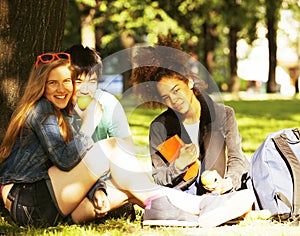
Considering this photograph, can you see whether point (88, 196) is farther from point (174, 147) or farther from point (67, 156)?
point (174, 147)

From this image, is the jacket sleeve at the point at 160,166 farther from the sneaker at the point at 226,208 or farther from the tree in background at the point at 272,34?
the tree in background at the point at 272,34

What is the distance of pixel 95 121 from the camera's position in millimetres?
4414

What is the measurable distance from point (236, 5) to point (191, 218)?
21.2m

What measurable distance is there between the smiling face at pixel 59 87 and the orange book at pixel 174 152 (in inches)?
29.4

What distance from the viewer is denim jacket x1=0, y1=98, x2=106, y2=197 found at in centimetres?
400

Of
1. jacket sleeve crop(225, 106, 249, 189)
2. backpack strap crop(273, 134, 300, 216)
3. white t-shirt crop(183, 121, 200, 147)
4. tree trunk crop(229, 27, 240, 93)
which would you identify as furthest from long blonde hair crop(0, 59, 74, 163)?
tree trunk crop(229, 27, 240, 93)

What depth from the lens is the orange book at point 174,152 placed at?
458cm

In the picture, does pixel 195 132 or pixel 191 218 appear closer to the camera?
pixel 191 218

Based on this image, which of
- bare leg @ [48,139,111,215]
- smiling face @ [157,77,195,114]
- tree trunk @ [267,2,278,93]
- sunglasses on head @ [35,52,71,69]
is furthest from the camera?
tree trunk @ [267,2,278,93]

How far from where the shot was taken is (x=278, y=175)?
448cm

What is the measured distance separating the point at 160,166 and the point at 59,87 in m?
0.88

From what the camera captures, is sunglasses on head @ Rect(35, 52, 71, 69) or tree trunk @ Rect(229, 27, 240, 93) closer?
sunglasses on head @ Rect(35, 52, 71, 69)

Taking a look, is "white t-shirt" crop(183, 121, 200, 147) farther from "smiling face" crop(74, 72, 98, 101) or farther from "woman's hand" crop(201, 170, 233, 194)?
"smiling face" crop(74, 72, 98, 101)

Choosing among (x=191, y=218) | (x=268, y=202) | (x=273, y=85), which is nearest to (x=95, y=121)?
(x=191, y=218)
